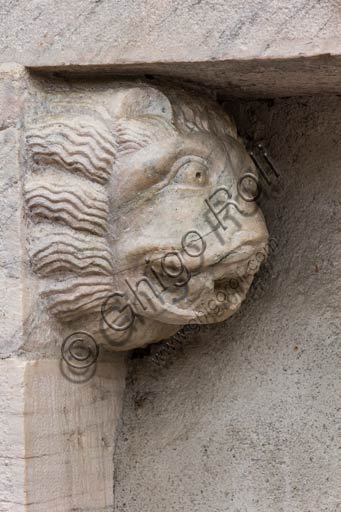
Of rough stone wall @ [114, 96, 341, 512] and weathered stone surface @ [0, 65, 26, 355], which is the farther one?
rough stone wall @ [114, 96, 341, 512]

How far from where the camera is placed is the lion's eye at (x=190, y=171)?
1286mm

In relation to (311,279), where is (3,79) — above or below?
above

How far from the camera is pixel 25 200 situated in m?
1.28

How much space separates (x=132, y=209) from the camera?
1276 mm

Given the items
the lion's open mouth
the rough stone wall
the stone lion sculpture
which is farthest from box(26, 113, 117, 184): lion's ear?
the rough stone wall

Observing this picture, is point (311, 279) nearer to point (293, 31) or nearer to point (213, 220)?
point (213, 220)

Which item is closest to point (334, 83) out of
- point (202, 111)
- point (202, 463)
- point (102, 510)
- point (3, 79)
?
point (202, 111)

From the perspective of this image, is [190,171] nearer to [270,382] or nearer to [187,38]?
[187,38]

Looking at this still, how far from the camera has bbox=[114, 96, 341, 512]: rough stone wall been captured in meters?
1.39

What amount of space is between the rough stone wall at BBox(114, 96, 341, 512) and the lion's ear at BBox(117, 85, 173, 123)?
220 mm

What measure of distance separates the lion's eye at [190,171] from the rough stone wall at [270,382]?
0.71ft

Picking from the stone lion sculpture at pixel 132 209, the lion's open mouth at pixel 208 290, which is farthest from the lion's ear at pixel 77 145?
the lion's open mouth at pixel 208 290

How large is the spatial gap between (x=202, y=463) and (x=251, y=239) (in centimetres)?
37

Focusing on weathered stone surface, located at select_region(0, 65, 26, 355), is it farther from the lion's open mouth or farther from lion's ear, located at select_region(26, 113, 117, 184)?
the lion's open mouth
